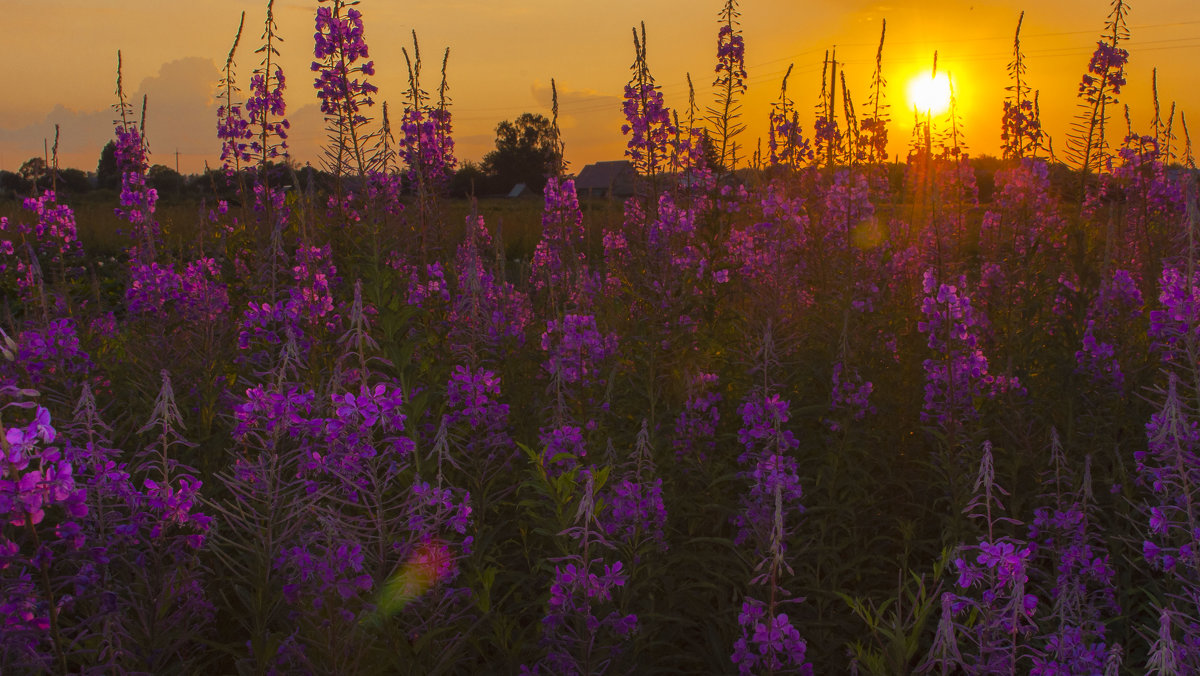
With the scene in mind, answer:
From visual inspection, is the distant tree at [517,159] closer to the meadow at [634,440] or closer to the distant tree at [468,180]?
the distant tree at [468,180]

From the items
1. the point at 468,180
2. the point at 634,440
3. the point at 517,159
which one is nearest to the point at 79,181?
the point at 468,180

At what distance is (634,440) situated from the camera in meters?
4.52

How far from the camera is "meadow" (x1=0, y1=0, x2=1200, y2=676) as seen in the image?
2.68m

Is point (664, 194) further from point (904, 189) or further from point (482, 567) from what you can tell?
point (904, 189)

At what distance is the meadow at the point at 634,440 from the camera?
105 inches

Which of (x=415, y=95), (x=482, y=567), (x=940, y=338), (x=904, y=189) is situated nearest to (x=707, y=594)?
(x=482, y=567)

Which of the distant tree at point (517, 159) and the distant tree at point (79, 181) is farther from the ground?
the distant tree at point (517, 159)

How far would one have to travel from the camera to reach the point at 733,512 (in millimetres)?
4098

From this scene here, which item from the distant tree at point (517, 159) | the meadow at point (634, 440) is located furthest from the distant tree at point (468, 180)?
the meadow at point (634, 440)

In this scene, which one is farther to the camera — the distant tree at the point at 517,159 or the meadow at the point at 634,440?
the distant tree at the point at 517,159

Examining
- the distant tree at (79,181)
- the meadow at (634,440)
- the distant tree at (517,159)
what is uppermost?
the distant tree at (517,159)

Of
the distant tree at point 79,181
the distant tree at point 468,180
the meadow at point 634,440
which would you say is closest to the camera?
the meadow at point 634,440

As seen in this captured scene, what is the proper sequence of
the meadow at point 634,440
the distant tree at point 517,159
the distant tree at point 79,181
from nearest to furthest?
1. the meadow at point 634,440
2. the distant tree at point 79,181
3. the distant tree at point 517,159

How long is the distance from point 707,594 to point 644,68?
474 cm
